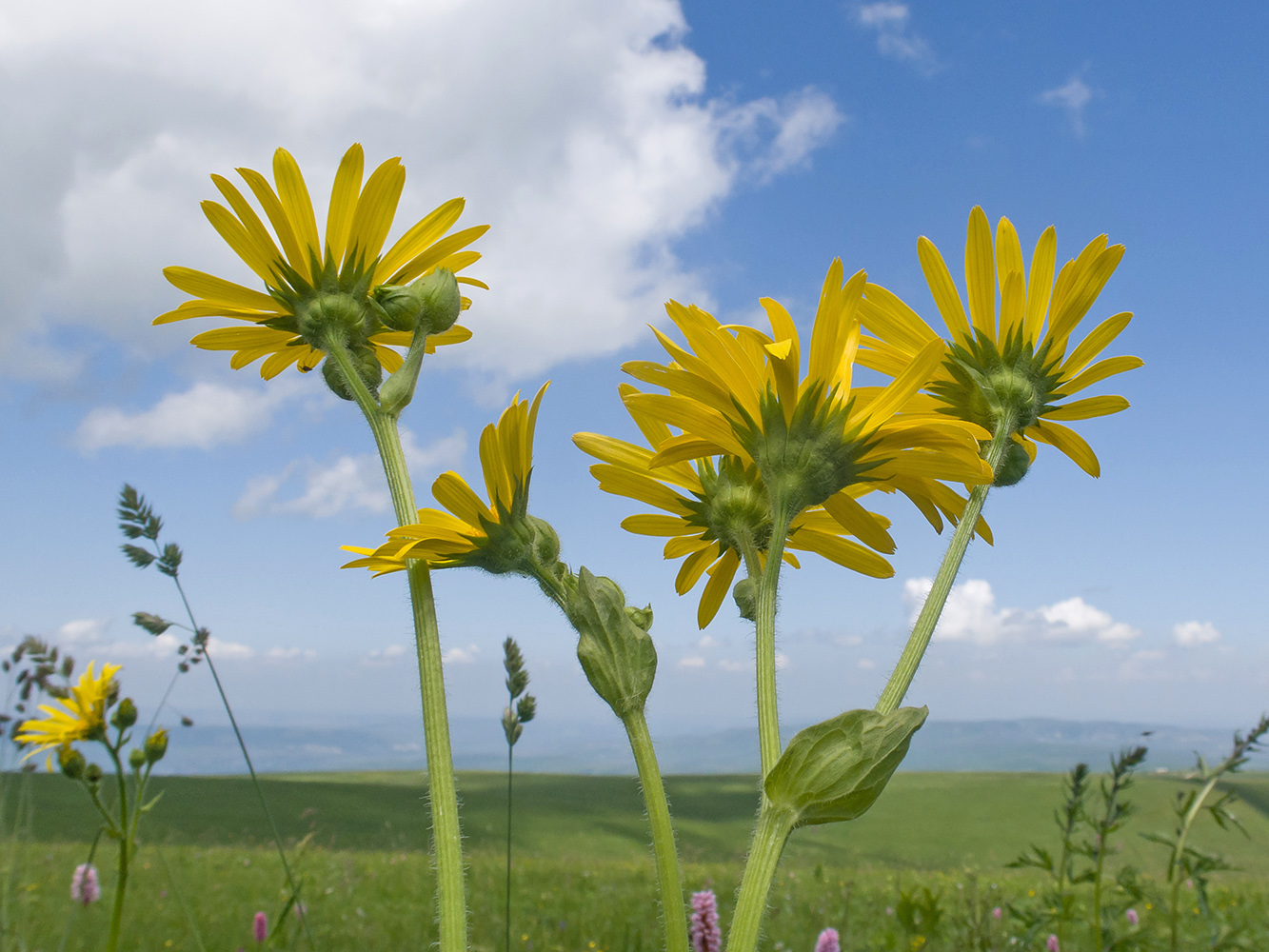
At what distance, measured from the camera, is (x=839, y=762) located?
4.33 ft

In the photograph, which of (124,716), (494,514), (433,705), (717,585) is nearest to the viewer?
(433,705)

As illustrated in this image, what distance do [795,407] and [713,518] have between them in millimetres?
400

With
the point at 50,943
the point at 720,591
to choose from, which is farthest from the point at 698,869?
the point at 720,591

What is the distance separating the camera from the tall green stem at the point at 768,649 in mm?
1364

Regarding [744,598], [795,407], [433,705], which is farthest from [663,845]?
[795,407]

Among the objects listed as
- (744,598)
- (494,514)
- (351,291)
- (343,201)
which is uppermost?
(343,201)

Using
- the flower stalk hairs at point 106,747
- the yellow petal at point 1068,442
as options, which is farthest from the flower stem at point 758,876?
the flower stalk hairs at point 106,747

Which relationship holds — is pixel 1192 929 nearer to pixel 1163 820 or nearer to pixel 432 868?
pixel 432 868

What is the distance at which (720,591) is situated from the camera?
2.05 meters

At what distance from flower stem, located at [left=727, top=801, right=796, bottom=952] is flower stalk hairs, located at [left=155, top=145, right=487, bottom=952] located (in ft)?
2.07

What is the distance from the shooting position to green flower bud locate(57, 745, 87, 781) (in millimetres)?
3598

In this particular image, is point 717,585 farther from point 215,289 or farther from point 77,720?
point 77,720

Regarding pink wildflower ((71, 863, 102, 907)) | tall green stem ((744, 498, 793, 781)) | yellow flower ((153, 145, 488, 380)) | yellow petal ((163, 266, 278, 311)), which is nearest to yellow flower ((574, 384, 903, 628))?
tall green stem ((744, 498, 793, 781))

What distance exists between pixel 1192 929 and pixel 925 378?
29.7 feet
